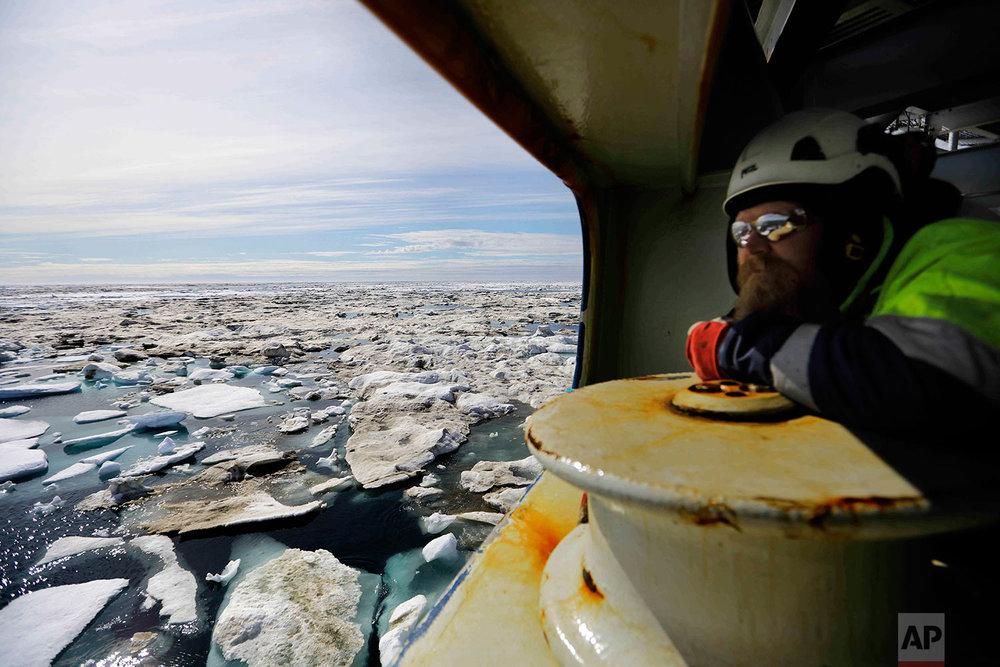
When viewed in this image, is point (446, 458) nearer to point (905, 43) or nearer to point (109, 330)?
point (905, 43)

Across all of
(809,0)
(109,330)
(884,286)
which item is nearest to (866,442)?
(884,286)

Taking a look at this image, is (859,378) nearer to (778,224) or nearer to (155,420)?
(778,224)

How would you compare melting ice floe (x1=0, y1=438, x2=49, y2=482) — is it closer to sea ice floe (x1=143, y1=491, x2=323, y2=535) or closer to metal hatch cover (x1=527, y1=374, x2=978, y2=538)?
sea ice floe (x1=143, y1=491, x2=323, y2=535)

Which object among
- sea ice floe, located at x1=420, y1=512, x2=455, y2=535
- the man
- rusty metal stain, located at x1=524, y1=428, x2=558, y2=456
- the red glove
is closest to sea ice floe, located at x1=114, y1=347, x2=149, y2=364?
sea ice floe, located at x1=420, y1=512, x2=455, y2=535

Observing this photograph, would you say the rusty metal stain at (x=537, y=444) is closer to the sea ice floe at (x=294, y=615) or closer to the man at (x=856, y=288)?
the man at (x=856, y=288)

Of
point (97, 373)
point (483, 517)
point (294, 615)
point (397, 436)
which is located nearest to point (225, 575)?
point (294, 615)
